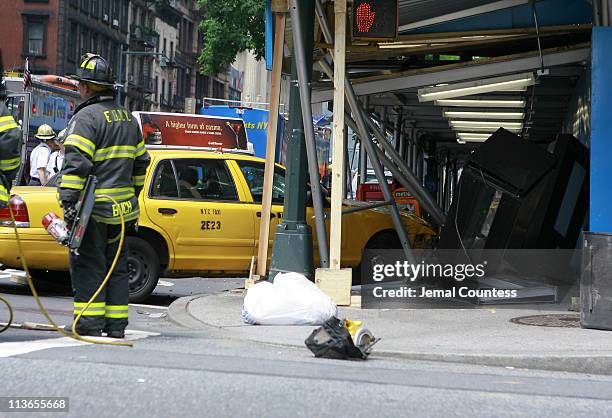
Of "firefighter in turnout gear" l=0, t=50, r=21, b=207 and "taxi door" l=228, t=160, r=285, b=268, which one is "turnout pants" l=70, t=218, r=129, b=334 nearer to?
"firefighter in turnout gear" l=0, t=50, r=21, b=207

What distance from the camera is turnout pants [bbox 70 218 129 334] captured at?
327 inches

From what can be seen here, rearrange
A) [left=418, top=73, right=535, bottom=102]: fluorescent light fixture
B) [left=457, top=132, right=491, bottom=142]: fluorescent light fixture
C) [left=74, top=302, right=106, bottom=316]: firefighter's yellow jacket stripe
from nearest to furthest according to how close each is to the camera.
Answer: [left=74, top=302, right=106, bottom=316]: firefighter's yellow jacket stripe → [left=418, top=73, right=535, bottom=102]: fluorescent light fixture → [left=457, top=132, right=491, bottom=142]: fluorescent light fixture

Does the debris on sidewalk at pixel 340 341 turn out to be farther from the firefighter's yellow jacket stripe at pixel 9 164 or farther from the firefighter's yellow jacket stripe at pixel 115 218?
the firefighter's yellow jacket stripe at pixel 9 164

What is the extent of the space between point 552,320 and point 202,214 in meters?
4.25

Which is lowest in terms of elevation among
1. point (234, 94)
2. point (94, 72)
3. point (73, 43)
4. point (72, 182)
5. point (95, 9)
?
point (72, 182)

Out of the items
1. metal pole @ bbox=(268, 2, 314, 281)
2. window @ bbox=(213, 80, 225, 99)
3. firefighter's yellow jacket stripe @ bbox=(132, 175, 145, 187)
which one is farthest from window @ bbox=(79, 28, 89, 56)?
firefighter's yellow jacket stripe @ bbox=(132, 175, 145, 187)

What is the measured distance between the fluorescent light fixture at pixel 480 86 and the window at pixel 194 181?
3.44 metres

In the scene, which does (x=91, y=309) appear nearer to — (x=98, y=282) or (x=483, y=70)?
(x=98, y=282)

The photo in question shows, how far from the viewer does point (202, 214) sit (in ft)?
42.5

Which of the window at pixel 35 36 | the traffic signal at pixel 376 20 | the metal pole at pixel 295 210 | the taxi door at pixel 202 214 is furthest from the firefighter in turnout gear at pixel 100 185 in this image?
the window at pixel 35 36

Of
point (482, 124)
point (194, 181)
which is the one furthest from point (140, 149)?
point (482, 124)

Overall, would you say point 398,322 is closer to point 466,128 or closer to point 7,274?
point 7,274

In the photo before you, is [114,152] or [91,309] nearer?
[91,309]

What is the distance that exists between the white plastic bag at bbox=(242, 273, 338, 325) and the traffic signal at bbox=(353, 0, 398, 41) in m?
2.82
